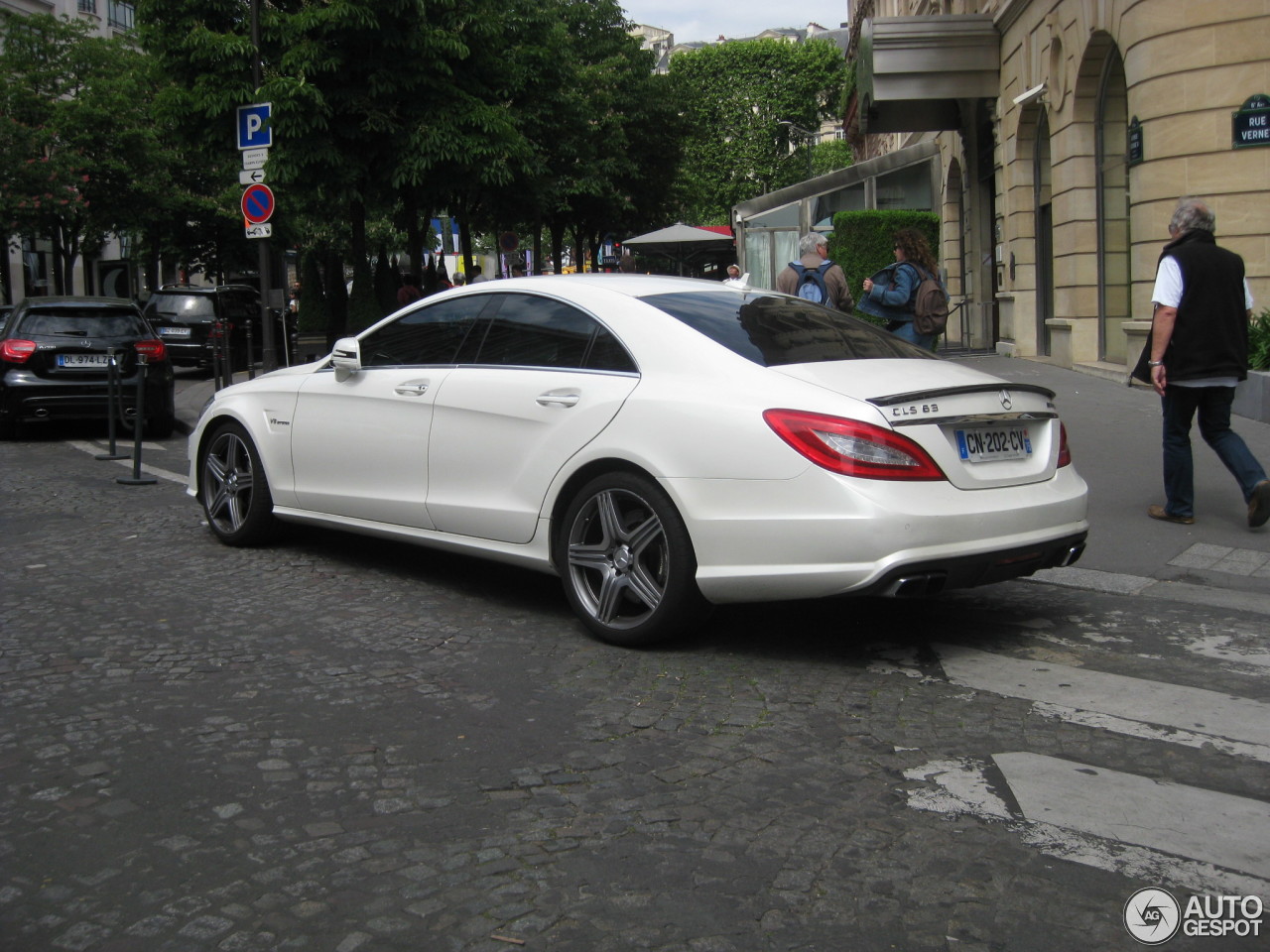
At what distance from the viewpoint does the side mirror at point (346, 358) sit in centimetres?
671

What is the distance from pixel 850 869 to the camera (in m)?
3.26

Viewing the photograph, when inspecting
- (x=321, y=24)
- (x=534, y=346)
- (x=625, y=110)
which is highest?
(x=625, y=110)

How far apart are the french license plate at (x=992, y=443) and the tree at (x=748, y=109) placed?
64785mm

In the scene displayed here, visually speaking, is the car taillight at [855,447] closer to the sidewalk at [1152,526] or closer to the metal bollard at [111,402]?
the sidewalk at [1152,526]

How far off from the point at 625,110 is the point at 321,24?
25526 millimetres

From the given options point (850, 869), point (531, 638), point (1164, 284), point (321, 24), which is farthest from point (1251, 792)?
point (321, 24)

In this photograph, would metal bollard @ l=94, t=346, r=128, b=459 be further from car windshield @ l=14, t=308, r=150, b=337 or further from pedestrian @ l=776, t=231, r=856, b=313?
pedestrian @ l=776, t=231, r=856, b=313

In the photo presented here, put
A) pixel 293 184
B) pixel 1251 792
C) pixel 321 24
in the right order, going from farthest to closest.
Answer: pixel 293 184 < pixel 321 24 < pixel 1251 792

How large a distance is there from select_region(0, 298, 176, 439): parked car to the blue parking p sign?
10.6 feet

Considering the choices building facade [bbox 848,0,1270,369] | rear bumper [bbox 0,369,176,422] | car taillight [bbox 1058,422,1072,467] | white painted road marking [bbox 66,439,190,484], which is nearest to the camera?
car taillight [bbox 1058,422,1072,467]

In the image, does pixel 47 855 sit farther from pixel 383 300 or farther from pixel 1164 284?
pixel 383 300

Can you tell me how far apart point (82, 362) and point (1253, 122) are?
12198 millimetres

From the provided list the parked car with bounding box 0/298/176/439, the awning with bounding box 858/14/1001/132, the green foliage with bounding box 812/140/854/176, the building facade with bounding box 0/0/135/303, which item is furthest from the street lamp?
the parked car with bounding box 0/298/176/439

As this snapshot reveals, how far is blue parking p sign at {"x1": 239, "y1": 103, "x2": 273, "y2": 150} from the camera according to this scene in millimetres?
16766
